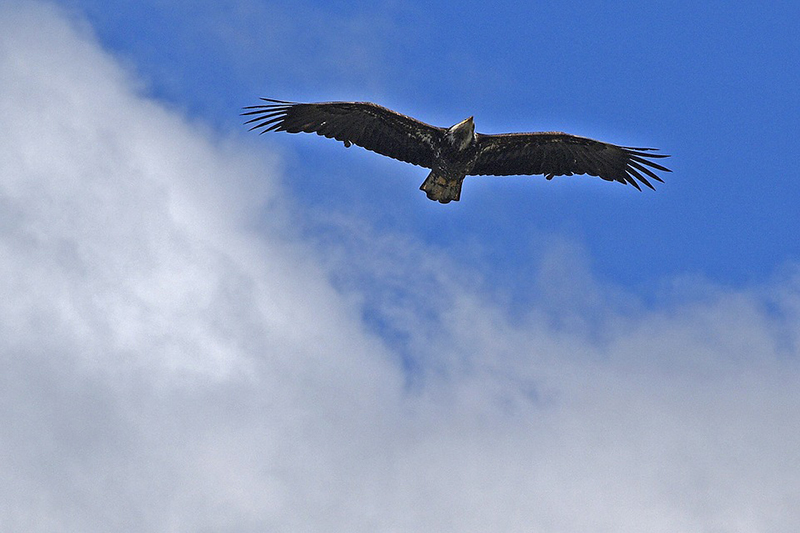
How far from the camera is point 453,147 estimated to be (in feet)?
94.5

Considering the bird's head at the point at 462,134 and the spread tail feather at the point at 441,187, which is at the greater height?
the bird's head at the point at 462,134

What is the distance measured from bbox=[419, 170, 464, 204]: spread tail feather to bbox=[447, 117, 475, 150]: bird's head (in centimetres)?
92

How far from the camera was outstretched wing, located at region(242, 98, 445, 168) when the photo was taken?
1131 inches

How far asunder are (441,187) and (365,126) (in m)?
2.30

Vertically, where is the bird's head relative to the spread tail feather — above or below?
above

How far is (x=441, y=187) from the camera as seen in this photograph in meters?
29.2

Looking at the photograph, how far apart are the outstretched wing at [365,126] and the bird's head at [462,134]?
1.15 feet

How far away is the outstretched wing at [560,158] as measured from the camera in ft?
96.3

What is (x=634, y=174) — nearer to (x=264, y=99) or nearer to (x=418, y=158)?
(x=418, y=158)

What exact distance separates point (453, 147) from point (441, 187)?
103 cm

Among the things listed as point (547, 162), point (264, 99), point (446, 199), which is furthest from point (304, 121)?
point (547, 162)

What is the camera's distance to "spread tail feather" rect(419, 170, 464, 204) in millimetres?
29172

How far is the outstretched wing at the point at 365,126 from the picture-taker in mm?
28719

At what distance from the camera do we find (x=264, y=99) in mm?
28562
